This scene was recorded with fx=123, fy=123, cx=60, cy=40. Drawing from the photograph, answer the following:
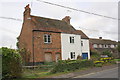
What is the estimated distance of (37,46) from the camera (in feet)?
66.4

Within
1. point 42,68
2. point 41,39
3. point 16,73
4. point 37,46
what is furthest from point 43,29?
point 16,73

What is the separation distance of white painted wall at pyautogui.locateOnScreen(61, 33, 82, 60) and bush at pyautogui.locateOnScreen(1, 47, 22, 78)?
1261cm

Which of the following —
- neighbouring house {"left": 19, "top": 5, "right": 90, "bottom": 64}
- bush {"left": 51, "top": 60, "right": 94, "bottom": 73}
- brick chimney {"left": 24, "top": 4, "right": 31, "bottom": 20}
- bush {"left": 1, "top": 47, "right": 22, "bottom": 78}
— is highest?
brick chimney {"left": 24, "top": 4, "right": 31, "bottom": 20}

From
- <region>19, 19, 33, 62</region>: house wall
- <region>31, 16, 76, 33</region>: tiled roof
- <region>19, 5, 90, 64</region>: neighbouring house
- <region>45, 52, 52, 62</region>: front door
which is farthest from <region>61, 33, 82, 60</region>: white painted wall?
<region>19, 19, 33, 62</region>: house wall

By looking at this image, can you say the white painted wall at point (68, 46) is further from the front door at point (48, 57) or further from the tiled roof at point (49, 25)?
the front door at point (48, 57)

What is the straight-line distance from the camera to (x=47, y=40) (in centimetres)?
2159

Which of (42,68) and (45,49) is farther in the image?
(45,49)

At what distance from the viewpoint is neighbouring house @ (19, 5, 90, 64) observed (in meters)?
20.3

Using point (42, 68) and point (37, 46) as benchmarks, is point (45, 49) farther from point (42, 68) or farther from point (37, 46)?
point (42, 68)

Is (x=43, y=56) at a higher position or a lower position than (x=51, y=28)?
lower

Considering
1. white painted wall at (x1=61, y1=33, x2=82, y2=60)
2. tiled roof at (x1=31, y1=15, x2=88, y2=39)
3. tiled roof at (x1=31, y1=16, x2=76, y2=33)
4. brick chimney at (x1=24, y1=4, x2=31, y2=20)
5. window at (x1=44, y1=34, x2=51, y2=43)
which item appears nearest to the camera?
window at (x1=44, y1=34, x2=51, y2=43)

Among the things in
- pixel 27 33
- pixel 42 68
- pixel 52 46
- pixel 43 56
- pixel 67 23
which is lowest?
pixel 42 68

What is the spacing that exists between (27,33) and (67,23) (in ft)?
32.0

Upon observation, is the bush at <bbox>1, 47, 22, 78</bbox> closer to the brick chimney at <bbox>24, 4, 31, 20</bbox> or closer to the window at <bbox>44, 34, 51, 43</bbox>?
the window at <bbox>44, 34, 51, 43</bbox>
